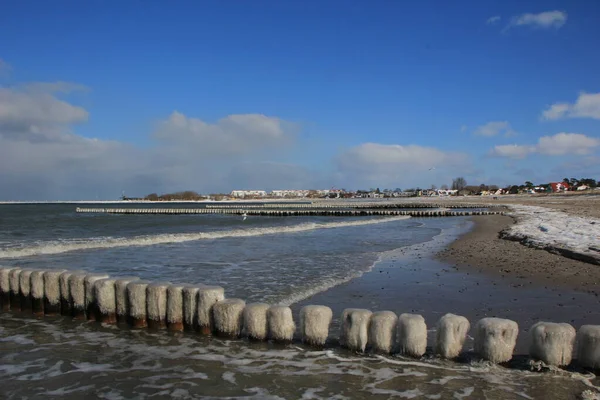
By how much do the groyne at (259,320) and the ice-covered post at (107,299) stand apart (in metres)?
0.02

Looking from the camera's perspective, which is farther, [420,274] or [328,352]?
[420,274]

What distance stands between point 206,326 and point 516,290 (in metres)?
7.35

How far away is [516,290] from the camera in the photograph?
1052 cm

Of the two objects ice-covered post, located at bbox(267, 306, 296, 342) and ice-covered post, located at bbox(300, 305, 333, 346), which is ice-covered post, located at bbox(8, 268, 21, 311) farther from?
ice-covered post, located at bbox(300, 305, 333, 346)

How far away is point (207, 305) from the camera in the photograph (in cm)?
743

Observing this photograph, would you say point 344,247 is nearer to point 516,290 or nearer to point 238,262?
point 238,262

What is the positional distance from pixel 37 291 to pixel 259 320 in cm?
537

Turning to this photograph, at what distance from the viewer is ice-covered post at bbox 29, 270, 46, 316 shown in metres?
9.24

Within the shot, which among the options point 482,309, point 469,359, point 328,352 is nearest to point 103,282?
point 328,352

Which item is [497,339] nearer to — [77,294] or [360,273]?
[77,294]

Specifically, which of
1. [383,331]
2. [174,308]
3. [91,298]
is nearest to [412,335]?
[383,331]

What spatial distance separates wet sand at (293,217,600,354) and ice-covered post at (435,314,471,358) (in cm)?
81

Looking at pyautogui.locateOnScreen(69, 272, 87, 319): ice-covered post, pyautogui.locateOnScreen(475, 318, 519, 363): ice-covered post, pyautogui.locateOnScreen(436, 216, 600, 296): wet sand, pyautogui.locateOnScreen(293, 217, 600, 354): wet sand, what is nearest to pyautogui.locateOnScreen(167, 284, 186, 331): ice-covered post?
pyautogui.locateOnScreen(69, 272, 87, 319): ice-covered post

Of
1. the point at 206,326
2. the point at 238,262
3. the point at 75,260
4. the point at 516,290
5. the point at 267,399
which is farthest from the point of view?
the point at 75,260
